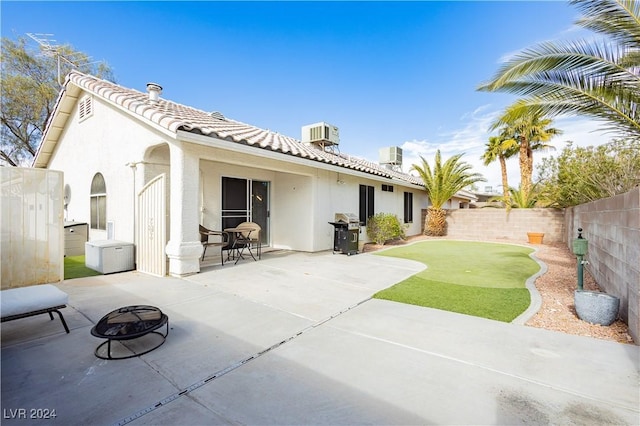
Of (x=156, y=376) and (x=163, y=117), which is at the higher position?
(x=163, y=117)

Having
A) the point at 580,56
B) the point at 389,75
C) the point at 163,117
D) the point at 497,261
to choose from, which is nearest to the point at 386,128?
the point at 389,75

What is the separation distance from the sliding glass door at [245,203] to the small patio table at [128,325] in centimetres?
658

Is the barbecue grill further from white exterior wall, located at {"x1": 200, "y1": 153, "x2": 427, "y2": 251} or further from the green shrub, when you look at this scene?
the green shrub

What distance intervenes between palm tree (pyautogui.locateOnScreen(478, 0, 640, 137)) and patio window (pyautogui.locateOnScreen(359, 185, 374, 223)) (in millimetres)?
7845

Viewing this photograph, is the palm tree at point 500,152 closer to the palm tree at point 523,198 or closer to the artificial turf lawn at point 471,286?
the palm tree at point 523,198

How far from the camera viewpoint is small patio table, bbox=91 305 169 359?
3.31 meters

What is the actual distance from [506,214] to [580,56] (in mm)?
13538

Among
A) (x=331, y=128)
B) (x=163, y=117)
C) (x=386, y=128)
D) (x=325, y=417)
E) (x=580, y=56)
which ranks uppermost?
(x=386, y=128)

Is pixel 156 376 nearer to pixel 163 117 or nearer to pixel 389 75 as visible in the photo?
pixel 163 117

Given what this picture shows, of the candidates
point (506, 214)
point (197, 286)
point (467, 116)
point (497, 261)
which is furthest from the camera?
point (506, 214)

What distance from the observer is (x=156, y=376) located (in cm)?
301

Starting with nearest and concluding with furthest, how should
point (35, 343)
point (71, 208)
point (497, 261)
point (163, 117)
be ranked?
1. point (35, 343)
2. point (163, 117)
3. point (497, 261)
4. point (71, 208)

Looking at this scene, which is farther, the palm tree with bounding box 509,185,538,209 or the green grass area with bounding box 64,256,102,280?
the palm tree with bounding box 509,185,538,209

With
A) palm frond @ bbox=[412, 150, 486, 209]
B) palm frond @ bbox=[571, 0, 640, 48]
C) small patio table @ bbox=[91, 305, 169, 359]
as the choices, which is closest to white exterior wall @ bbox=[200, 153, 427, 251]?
small patio table @ bbox=[91, 305, 169, 359]
